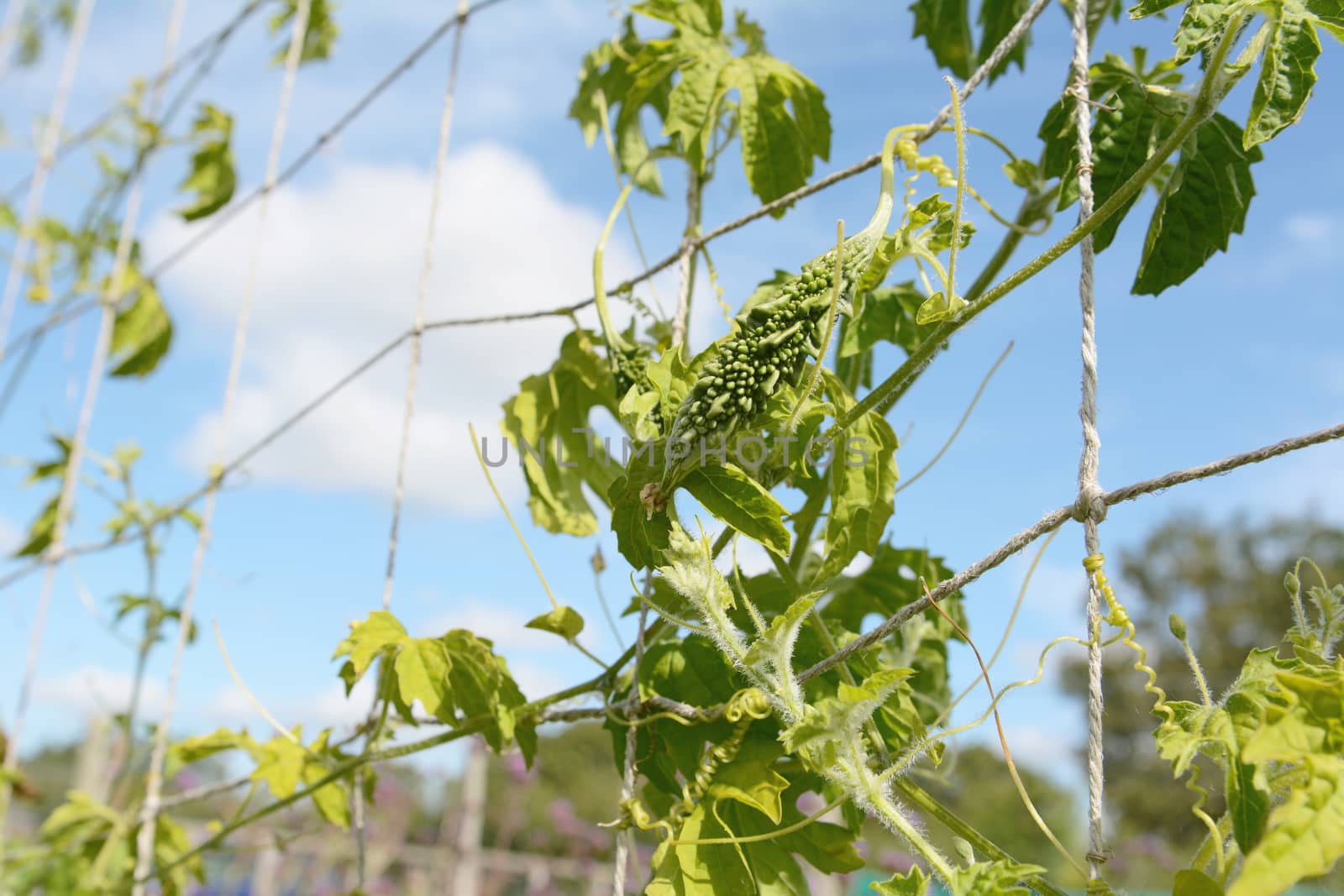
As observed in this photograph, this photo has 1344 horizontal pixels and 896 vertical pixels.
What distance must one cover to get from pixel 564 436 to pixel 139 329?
6.47 feet

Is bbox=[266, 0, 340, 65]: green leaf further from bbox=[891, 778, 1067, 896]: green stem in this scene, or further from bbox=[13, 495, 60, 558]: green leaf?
bbox=[891, 778, 1067, 896]: green stem

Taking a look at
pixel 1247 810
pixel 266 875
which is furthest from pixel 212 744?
pixel 266 875

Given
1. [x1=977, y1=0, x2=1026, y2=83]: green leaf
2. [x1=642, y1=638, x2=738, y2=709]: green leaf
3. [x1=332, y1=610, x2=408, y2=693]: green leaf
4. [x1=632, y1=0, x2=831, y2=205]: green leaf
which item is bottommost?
[x1=642, y1=638, x2=738, y2=709]: green leaf

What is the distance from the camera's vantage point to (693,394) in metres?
0.69

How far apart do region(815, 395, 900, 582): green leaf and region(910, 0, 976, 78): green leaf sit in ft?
1.95

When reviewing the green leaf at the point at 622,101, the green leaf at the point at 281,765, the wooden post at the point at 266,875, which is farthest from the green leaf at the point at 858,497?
the wooden post at the point at 266,875

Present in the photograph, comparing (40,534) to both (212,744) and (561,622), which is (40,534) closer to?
(212,744)

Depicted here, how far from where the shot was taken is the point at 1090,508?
0.57 metres

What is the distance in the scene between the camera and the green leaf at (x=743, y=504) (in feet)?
2.24

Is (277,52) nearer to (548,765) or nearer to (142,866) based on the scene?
(142,866)

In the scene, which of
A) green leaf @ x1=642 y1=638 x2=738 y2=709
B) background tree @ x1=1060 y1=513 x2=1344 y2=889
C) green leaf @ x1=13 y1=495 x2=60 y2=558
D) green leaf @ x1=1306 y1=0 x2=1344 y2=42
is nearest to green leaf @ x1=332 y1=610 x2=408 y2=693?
green leaf @ x1=642 y1=638 x2=738 y2=709

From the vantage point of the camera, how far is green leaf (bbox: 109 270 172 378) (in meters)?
2.62

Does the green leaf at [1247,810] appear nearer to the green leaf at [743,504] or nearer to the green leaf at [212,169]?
the green leaf at [743,504]

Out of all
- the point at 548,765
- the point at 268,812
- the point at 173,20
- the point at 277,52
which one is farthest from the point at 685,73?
the point at 548,765
